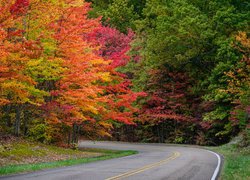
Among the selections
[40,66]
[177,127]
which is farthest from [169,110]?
[40,66]

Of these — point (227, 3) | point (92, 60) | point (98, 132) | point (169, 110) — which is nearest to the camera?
point (92, 60)

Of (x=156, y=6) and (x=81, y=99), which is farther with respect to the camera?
(x=156, y=6)

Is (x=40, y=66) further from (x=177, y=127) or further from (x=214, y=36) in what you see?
(x=177, y=127)

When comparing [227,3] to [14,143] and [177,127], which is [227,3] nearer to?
[177,127]

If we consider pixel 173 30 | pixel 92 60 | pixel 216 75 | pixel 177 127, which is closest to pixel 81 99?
pixel 92 60

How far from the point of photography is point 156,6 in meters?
47.7

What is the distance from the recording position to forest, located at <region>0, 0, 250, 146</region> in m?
20.8

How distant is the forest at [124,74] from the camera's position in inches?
820

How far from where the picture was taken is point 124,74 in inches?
1560

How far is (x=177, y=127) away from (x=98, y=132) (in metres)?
15.8

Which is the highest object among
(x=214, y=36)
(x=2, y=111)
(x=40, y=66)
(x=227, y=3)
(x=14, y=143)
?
(x=227, y=3)

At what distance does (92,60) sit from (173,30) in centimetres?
1776

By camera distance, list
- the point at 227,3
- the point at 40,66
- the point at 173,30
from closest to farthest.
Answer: the point at 40,66 → the point at 227,3 → the point at 173,30

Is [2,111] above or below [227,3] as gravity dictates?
below
